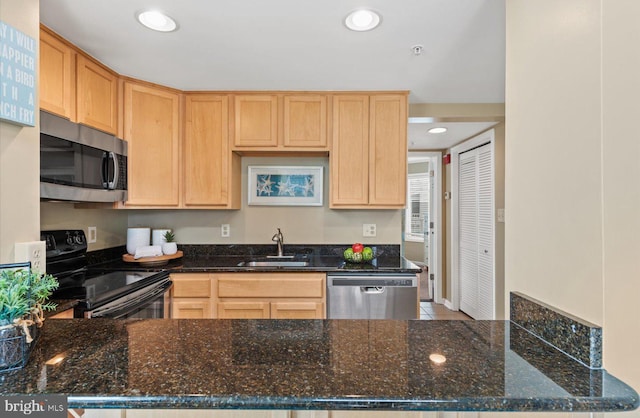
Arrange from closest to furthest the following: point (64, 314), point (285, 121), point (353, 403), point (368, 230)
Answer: point (353, 403)
point (64, 314)
point (285, 121)
point (368, 230)

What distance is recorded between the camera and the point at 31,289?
30.0 inches

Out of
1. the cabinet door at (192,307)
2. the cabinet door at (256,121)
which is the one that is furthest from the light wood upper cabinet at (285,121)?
the cabinet door at (192,307)

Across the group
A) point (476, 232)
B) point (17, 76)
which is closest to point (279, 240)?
point (17, 76)

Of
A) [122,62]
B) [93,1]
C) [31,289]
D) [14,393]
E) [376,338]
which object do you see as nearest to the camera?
[14,393]

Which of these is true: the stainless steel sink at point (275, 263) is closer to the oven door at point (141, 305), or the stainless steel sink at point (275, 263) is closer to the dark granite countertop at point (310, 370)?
the oven door at point (141, 305)

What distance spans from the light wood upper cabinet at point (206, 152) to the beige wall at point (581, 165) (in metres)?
2.17

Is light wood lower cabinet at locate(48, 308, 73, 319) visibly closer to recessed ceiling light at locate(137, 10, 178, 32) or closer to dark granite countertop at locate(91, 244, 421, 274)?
dark granite countertop at locate(91, 244, 421, 274)

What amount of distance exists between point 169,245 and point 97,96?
4.12 feet

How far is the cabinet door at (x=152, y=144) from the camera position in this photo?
2398 mm

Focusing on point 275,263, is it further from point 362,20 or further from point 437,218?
point 437,218

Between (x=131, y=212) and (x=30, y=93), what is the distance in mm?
1980

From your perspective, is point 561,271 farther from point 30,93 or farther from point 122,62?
point 122,62

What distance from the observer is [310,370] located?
689 mm

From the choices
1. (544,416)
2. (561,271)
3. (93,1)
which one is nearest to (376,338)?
(544,416)
